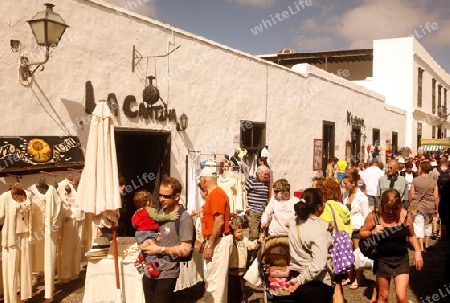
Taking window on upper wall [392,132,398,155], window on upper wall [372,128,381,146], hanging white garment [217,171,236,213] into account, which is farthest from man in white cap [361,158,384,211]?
window on upper wall [392,132,398,155]

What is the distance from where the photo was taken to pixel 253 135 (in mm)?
12445

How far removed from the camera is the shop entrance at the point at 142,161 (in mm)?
9281

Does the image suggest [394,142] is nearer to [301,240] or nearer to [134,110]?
[134,110]

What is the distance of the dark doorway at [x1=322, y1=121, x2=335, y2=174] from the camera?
16.9 meters

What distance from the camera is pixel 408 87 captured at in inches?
1061

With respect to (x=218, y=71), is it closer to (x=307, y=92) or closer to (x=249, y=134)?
(x=249, y=134)

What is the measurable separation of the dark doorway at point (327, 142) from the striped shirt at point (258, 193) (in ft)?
27.6

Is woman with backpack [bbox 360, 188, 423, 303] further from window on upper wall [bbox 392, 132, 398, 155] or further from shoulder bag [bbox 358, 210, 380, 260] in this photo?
window on upper wall [bbox 392, 132, 398, 155]

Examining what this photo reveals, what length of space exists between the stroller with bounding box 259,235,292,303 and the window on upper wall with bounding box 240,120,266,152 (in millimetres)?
6400

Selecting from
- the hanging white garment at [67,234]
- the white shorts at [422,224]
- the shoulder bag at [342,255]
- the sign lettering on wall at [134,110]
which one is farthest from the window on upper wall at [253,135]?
the shoulder bag at [342,255]

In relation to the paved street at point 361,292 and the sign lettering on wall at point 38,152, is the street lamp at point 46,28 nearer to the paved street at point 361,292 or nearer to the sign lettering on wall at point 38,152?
the sign lettering on wall at point 38,152

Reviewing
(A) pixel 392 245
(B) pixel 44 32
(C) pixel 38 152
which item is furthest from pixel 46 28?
(A) pixel 392 245

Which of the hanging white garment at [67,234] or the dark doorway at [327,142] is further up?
the dark doorway at [327,142]

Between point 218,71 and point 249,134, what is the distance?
2.31 meters
